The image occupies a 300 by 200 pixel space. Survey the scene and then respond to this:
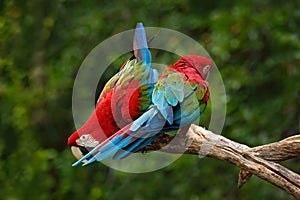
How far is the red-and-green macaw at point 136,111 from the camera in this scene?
5.93 feet

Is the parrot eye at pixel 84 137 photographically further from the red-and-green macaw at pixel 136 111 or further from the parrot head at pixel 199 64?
the parrot head at pixel 199 64

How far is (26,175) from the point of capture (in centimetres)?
362

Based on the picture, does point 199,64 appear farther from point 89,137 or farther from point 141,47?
point 89,137

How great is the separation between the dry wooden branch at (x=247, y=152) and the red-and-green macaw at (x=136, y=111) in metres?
0.16

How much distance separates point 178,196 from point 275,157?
1651 mm

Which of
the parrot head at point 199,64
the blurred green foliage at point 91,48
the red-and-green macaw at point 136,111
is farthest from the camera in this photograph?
the blurred green foliage at point 91,48

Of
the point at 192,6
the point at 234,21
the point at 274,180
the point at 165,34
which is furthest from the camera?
the point at 192,6

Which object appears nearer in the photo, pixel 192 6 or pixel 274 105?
pixel 274 105

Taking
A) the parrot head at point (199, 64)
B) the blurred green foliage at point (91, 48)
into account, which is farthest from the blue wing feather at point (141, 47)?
the blurred green foliage at point (91, 48)

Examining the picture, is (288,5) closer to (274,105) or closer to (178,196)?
(274,105)

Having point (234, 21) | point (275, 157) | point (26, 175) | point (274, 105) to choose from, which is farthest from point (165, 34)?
point (275, 157)

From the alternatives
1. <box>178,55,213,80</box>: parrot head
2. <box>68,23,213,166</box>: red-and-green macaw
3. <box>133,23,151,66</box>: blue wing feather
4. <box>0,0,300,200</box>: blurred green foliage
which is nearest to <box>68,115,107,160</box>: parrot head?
<box>68,23,213,166</box>: red-and-green macaw

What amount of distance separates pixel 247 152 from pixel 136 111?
39cm

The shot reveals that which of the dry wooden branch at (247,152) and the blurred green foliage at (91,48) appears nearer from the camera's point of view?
the dry wooden branch at (247,152)
